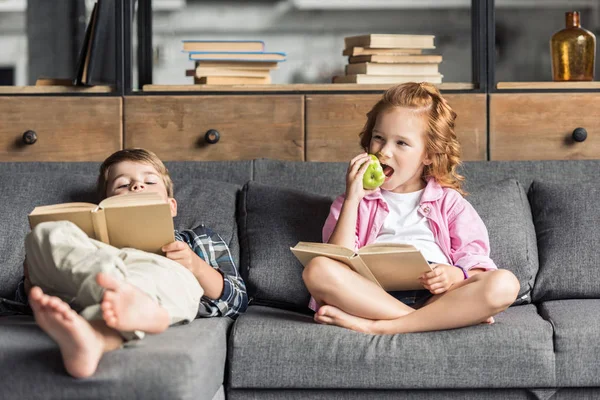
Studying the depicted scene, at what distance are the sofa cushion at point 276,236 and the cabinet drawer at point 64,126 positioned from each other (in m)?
0.61

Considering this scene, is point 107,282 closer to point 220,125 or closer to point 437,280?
point 437,280

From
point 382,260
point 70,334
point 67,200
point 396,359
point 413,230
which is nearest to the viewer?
point 70,334

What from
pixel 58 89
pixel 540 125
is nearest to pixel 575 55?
pixel 540 125

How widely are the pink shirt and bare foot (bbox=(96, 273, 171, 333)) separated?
24.4 inches

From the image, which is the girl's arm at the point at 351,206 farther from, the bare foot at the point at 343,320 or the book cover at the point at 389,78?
the book cover at the point at 389,78

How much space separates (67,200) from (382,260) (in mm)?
949

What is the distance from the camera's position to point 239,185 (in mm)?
2514

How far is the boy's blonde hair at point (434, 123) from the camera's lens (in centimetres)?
225

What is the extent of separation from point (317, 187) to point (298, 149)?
0.32m

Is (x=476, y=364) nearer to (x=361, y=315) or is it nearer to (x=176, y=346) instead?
(x=361, y=315)

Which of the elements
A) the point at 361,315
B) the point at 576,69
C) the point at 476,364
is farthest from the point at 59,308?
the point at 576,69

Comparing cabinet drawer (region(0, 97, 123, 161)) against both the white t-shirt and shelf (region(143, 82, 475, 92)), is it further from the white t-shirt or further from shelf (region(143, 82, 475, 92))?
the white t-shirt

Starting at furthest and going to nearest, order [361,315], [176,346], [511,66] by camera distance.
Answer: [511,66] → [361,315] → [176,346]

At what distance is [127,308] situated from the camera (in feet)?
5.11
